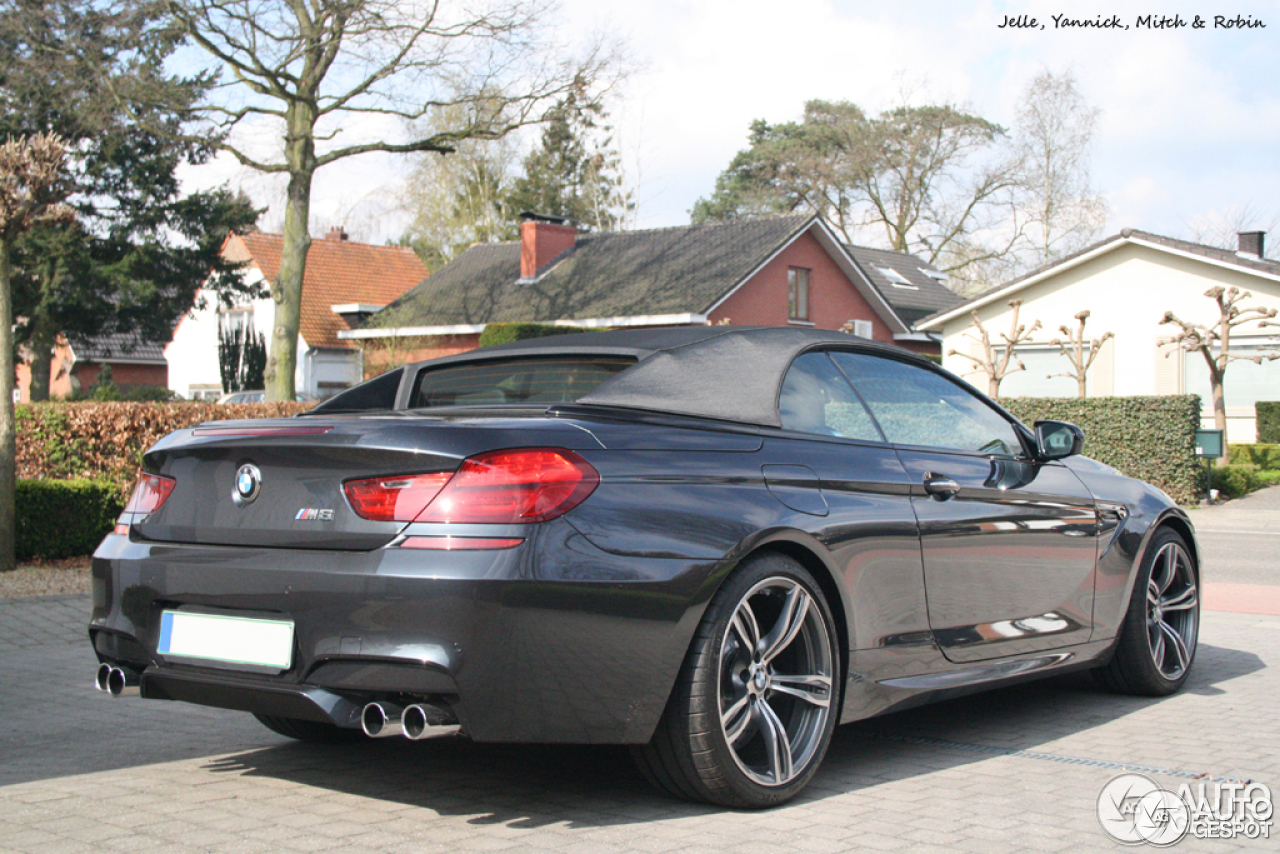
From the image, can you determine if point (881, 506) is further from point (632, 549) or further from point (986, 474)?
point (632, 549)

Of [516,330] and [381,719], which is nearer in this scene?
[381,719]

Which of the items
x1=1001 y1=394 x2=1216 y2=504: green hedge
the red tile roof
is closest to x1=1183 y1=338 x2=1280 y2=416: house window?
x1=1001 y1=394 x2=1216 y2=504: green hedge

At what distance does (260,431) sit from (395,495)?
61cm

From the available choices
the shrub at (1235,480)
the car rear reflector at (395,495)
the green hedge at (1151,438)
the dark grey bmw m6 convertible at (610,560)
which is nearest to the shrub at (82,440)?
the dark grey bmw m6 convertible at (610,560)

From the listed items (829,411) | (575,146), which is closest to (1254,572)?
(829,411)

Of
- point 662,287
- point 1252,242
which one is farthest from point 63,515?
point 1252,242

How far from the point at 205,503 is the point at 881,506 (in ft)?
6.89

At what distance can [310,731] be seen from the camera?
4621 mm

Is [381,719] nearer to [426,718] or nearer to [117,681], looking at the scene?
[426,718]

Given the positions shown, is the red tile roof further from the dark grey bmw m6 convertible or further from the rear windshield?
the dark grey bmw m6 convertible

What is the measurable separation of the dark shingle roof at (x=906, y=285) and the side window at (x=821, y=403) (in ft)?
120

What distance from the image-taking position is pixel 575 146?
211 ft

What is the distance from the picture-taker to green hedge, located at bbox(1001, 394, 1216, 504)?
63.4ft

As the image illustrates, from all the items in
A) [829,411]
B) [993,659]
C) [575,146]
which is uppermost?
[575,146]
